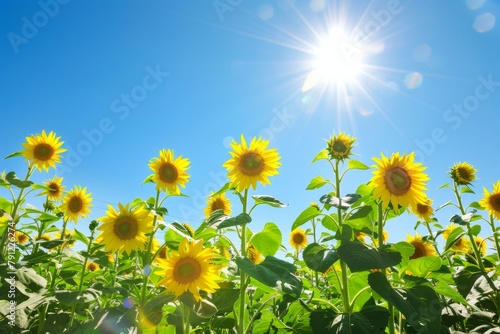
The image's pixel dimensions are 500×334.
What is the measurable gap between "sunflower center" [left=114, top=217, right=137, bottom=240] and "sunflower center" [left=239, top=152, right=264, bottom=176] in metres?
1.14

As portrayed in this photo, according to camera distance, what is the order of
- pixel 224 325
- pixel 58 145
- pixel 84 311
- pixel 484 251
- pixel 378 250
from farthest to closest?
pixel 484 251
pixel 58 145
pixel 84 311
pixel 224 325
pixel 378 250

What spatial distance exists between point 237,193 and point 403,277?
1.52 m

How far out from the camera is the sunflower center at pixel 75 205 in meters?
5.22

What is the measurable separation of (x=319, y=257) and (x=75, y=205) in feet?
13.9

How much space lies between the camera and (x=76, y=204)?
206 inches

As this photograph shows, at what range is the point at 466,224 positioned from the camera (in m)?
3.77

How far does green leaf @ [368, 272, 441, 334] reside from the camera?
86.1 inches

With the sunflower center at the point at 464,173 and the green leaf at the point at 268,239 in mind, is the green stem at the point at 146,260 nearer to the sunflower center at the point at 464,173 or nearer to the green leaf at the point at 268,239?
the green leaf at the point at 268,239

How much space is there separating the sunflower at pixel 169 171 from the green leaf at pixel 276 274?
1.39 metres

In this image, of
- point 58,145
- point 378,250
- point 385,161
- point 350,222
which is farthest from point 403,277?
point 58,145

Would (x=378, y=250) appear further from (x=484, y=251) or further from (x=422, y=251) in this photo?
(x=484, y=251)

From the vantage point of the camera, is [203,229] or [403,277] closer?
[403,277]

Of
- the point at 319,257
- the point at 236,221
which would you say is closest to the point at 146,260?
the point at 236,221

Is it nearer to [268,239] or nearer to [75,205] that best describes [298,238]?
[75,205]
